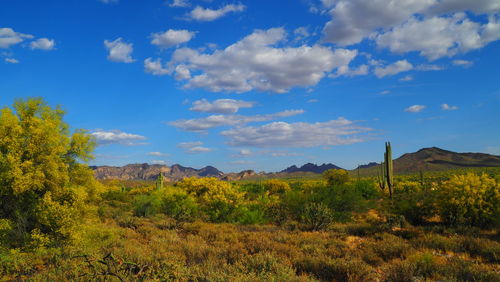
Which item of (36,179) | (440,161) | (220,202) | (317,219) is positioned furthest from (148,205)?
(440,161)

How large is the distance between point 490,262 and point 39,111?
15091 mm

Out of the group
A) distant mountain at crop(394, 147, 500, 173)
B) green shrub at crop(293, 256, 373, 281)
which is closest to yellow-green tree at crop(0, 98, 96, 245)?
green shrub at crop(293, 256, 373, 281)

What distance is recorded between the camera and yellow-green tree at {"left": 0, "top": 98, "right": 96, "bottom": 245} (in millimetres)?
8758

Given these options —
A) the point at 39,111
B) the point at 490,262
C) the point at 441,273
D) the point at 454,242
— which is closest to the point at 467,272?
the point at 441,273

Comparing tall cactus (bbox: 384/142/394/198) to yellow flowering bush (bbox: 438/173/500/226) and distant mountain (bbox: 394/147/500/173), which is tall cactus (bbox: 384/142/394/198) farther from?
distant mountain (bbox: 394/147/500/173)

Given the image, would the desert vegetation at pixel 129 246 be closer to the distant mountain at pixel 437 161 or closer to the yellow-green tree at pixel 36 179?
the yellow-green tree at pixel 36 179

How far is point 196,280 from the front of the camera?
5.95m

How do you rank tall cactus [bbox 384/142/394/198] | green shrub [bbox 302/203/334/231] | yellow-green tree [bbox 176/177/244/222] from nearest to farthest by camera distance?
green shrub [bbox 302/203/334/231]
yellow-green tree [bbox 176/177/244/222]
tall cactus [bbox 384/142/394/198]

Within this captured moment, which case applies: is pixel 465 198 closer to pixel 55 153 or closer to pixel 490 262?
pixel 490 262

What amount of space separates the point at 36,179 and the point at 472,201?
18915 mm

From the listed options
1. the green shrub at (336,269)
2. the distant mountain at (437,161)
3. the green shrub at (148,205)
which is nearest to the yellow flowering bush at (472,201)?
the green shrub at (336,269)

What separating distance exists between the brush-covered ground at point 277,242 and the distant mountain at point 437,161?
11768cm

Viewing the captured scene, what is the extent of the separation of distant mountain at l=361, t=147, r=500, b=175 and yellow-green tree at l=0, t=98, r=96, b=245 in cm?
13086

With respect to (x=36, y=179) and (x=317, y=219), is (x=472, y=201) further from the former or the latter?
(x=36, y=179)
